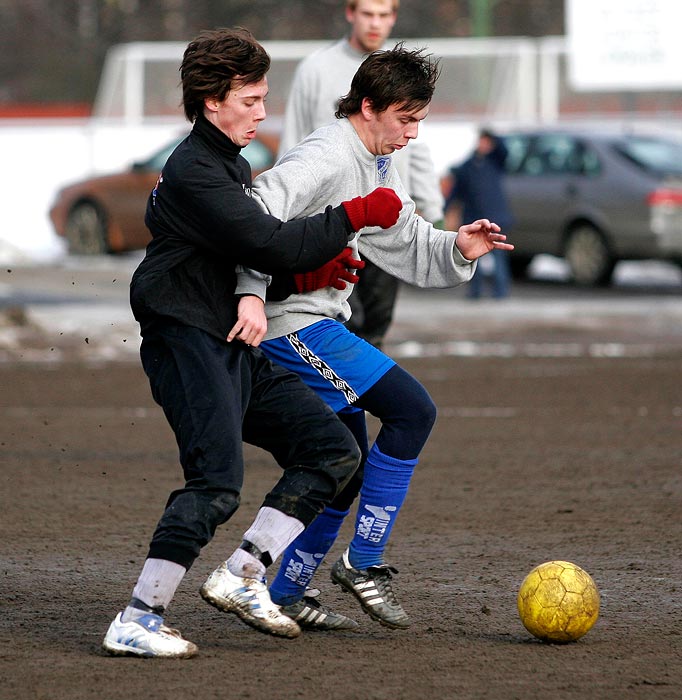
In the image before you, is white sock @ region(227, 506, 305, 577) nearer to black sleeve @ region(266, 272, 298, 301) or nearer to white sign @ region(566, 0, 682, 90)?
black sleeve @ region(266, 272, 298, 301)

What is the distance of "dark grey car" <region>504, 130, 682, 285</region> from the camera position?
60.2 feet

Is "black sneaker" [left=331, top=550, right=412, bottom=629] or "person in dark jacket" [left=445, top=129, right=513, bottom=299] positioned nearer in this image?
"black sneaker" [left=331, top=550, right=412, bottom=629]

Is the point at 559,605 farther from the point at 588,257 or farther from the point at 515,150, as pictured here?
the point at 515,150

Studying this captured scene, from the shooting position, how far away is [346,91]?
7.38 m

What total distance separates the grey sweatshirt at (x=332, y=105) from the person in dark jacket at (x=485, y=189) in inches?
410

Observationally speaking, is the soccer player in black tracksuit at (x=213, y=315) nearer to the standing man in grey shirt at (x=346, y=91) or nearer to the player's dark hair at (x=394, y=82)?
the player's dark hair at (x=394, y=82)

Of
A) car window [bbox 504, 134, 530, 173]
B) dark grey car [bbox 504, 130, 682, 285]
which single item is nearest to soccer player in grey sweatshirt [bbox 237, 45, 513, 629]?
dark grey car [bbox 504, 130, 682, 285]

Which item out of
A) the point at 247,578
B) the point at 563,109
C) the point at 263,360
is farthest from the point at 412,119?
the point at 563,109

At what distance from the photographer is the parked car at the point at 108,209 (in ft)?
71.1

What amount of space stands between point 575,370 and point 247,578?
819cm

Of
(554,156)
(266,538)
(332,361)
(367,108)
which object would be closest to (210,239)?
(332,361)

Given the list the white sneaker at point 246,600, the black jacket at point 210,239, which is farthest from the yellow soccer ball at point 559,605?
the black jacket at point 210,239

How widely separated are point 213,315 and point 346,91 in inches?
112

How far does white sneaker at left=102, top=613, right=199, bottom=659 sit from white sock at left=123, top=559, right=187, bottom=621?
3 cm
